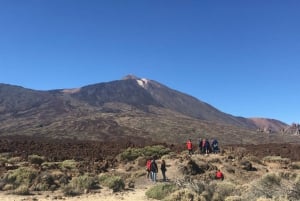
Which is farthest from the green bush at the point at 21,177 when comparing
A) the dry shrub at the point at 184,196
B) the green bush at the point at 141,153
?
the green bush at the point at 141,153

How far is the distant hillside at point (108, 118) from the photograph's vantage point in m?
82.4

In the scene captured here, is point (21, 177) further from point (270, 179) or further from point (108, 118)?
point (108, 118)

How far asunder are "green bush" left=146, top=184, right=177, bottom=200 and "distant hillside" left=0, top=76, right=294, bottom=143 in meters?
55.5

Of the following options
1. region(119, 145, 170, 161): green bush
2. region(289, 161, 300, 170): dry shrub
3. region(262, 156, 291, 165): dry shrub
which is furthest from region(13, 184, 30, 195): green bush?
region(262, 156, 291, 165): dry shrub

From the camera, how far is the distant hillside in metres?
82.4

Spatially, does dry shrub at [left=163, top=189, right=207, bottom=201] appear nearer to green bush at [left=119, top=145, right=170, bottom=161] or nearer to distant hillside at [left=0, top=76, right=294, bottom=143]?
green bush at [left=119, top=145, right=170, bottom=161]

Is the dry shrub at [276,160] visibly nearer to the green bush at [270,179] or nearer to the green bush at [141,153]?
the green bush at [141,153]

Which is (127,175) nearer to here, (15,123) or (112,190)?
(112,190)

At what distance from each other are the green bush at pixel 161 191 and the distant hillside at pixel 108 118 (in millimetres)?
55549

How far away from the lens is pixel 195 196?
15.7 metres

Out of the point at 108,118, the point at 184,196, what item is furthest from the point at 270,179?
the point at 108,118

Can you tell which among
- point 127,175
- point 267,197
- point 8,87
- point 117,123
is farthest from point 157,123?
point 8,87

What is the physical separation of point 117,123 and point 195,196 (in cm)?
8010

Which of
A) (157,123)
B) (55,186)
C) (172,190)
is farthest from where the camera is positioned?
(157,123)
